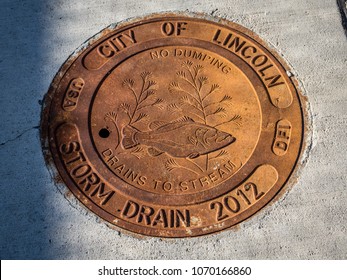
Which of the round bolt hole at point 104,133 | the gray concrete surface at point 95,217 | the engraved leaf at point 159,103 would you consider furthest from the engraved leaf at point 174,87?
the gray concrete surface at point 95,217

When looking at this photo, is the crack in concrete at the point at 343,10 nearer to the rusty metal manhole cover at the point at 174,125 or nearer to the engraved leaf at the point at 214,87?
the rusty metal manhole cover at the point at 174,125

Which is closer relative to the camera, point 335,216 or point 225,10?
point 335,216

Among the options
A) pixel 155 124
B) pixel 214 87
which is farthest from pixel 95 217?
pixel 214 87

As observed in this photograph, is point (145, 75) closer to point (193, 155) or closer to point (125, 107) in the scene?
point (125, 107)

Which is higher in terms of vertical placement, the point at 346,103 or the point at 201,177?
the point at 346,103

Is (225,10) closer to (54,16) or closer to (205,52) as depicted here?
(205,52)

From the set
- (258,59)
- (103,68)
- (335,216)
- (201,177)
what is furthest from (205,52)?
(335,216)

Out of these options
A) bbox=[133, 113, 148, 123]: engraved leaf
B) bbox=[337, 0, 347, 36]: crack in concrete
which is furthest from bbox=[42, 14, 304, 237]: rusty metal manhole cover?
bbox=[337, 0, 347, 36]: crack in concrete
